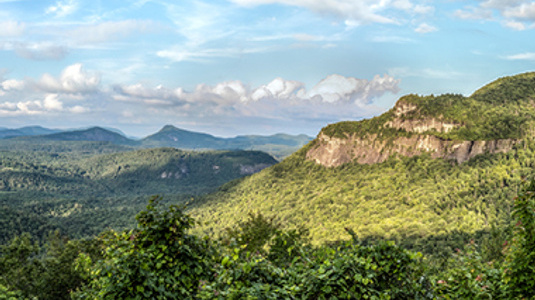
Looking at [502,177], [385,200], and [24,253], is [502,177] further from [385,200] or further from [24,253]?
[24,253]

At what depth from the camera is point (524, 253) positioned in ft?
37.0

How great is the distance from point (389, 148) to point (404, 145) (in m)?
6.99

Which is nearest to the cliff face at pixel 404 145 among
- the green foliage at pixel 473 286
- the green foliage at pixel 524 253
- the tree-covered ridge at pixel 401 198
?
the tree-covered ridge at pixel 401 198

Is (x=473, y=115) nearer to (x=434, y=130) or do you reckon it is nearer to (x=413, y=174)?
(x=434, y=130)

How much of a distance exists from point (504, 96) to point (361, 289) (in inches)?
7748

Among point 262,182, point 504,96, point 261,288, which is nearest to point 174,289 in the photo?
point 261,288

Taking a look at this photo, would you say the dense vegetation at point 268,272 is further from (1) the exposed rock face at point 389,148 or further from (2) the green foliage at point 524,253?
(1) the exposed rock face at point 389,148

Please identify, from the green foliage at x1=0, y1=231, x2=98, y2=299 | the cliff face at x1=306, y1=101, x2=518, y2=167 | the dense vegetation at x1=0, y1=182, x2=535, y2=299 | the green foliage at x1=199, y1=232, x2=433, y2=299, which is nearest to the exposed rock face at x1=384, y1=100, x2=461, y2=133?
the cliff face at x1=306, y1=101, x2=518, y2=167

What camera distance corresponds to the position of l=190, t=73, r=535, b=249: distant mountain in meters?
99.1

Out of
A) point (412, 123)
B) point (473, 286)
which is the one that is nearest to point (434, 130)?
point (412, 123)

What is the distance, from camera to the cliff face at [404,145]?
120 m

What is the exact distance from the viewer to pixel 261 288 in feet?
25.1

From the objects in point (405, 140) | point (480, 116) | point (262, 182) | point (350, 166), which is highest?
point (480, 116)

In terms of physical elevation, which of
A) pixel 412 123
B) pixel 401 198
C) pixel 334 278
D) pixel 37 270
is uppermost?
pixel 412 123
